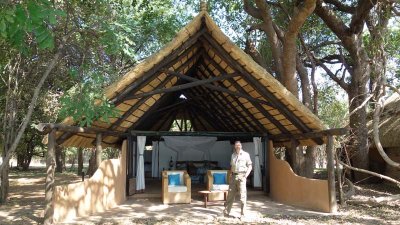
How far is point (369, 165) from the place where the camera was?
11.7m

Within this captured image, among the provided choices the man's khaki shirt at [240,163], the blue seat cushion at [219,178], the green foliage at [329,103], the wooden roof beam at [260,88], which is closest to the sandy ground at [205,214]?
the blue seat cushion at [219,178]

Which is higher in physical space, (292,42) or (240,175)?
(292,42)

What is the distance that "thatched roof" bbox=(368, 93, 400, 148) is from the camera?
404 inches

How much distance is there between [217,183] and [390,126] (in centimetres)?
571

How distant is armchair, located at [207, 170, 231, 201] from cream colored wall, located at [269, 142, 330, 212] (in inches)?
46.4

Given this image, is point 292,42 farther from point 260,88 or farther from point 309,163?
point 309,163

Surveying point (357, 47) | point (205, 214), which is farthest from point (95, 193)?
point (357, 47)

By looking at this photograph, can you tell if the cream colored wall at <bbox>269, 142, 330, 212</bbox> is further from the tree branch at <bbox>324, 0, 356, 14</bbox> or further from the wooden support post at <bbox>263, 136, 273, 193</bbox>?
the tree branch at <bbox>324, 0, 356, 14</bbox>

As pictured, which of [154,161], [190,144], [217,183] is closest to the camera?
[217,183]

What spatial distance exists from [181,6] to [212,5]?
5.03 ft

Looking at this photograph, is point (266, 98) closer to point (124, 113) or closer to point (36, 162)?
point (124, 113)

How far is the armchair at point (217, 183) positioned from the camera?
8008 millimetres

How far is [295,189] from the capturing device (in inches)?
298

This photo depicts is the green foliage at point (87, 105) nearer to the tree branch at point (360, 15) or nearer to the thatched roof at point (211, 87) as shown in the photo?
the thatched roof at point (211, 87)
